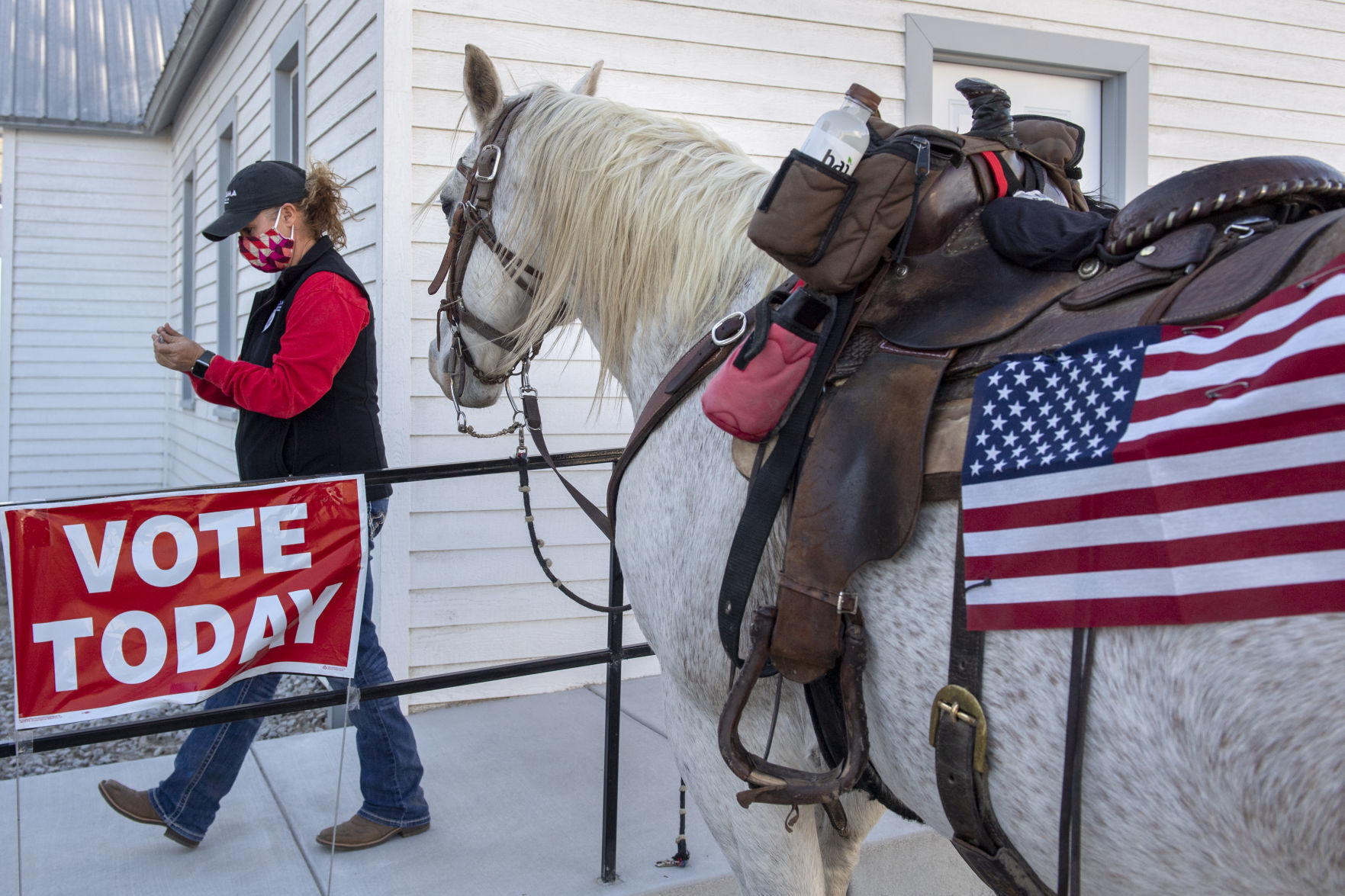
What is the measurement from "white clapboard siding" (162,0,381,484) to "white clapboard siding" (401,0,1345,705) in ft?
1.14

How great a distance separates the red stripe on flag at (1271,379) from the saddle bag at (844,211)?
500 millimetres

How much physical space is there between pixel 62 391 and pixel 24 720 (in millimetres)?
10358

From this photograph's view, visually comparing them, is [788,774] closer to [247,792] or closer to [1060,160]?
[1060,160]

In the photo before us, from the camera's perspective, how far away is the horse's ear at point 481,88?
2.18 metres

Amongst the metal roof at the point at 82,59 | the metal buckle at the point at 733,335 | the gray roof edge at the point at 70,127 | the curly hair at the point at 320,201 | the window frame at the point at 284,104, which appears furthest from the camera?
the metal roof at the point at 82,59

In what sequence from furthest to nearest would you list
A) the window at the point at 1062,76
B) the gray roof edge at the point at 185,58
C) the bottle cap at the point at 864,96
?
the gray roof edge at the point at 185,58 → the window at the point at 1062,76 → the bottle cap at the point at 864,96

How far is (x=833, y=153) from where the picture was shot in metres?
1.40

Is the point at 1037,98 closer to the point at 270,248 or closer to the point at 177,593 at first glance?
the point at 270,248

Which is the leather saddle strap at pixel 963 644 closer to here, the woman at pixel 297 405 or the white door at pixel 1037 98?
the woman at pixel 297 405

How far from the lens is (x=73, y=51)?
1137 centimetres

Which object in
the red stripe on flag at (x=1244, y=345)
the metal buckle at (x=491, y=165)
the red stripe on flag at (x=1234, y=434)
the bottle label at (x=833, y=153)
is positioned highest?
the metal buckle at (x=491, y=165)

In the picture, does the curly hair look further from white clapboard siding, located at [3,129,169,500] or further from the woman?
white clapboard siding, located at [3,129,169,500]

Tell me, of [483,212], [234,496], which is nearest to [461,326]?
[483,212]

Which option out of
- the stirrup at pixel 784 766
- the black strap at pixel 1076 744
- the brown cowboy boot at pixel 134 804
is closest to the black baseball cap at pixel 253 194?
the brown cowboy boot at pixel 134 804
